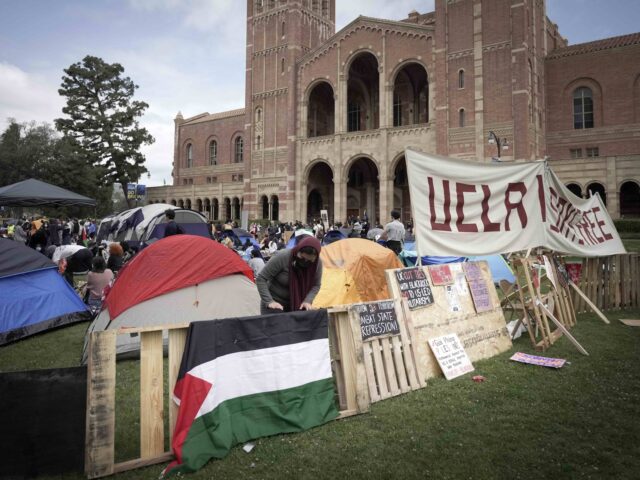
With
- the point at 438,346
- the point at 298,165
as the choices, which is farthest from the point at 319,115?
the point at 438,346

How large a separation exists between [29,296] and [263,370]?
5504mm

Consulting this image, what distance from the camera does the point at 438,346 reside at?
502cm

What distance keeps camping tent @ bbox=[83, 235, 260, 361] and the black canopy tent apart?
8.69 meters

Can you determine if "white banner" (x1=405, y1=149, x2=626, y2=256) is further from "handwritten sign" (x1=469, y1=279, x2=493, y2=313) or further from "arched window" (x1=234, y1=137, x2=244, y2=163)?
"arched window" (x1=234, y1=137, x2=244, y2=163)

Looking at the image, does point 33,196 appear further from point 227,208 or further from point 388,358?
point 227,208

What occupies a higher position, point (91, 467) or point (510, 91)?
point (510, 91)

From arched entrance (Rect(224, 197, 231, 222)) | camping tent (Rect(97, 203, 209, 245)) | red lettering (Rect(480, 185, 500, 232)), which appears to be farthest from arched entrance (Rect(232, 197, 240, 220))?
red lettering (Rect(480, 185, 500, 232))

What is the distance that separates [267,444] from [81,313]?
5852mm

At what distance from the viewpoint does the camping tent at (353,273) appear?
8.28 metres

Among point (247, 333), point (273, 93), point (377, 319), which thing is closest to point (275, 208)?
point (273, 93)

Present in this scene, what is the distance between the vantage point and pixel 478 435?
3535 mm

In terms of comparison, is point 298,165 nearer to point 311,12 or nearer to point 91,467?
point 311,12

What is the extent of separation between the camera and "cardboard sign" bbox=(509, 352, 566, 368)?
5.14 meters

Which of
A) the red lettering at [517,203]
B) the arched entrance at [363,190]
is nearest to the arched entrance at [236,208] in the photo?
the arched entrance at [363,190]
